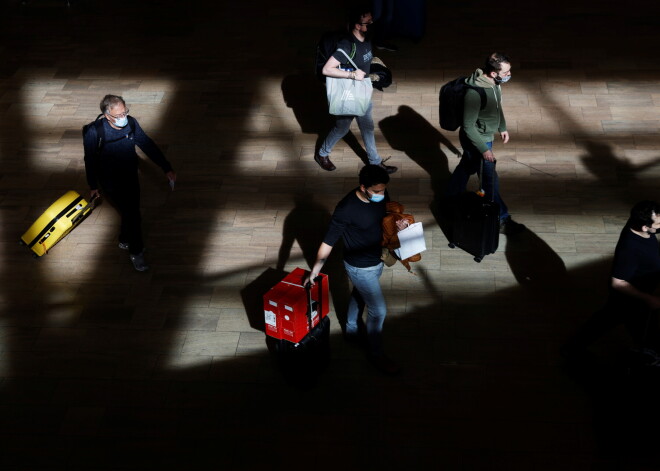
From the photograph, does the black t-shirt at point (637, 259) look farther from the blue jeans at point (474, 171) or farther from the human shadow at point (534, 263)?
the blue jeans at point (474, 171)

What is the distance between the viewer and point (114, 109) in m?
6.25

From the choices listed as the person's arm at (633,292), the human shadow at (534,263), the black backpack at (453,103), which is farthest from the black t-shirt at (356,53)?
the person's arm at (633,292)

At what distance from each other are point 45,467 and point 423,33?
278 inches

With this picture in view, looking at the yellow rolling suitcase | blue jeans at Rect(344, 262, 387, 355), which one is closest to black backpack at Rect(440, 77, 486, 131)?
blue jeans at Rect(344, 262, 387, 355)

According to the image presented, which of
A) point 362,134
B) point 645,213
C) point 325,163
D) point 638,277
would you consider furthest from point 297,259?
point 645,213

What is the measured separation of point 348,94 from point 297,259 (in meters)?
1.58

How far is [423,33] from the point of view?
1030 cm

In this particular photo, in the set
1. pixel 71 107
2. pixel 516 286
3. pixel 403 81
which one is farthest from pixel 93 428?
pixel 403 81

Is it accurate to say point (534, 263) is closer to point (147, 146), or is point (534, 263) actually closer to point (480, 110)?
point (480, 110)

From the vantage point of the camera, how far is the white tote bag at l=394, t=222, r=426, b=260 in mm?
6645

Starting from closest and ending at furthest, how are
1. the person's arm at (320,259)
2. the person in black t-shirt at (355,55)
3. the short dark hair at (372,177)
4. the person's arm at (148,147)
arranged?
the short dark hair at (372,177)
the person's arm at (320,259)
the person's arm at (148,147)
the person in black t-shirt at (355,55)

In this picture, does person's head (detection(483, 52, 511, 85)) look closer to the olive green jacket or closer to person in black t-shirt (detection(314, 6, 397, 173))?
the olive green jacket

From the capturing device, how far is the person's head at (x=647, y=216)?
503 centimetres

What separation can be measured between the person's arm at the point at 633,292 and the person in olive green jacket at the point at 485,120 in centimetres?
170
